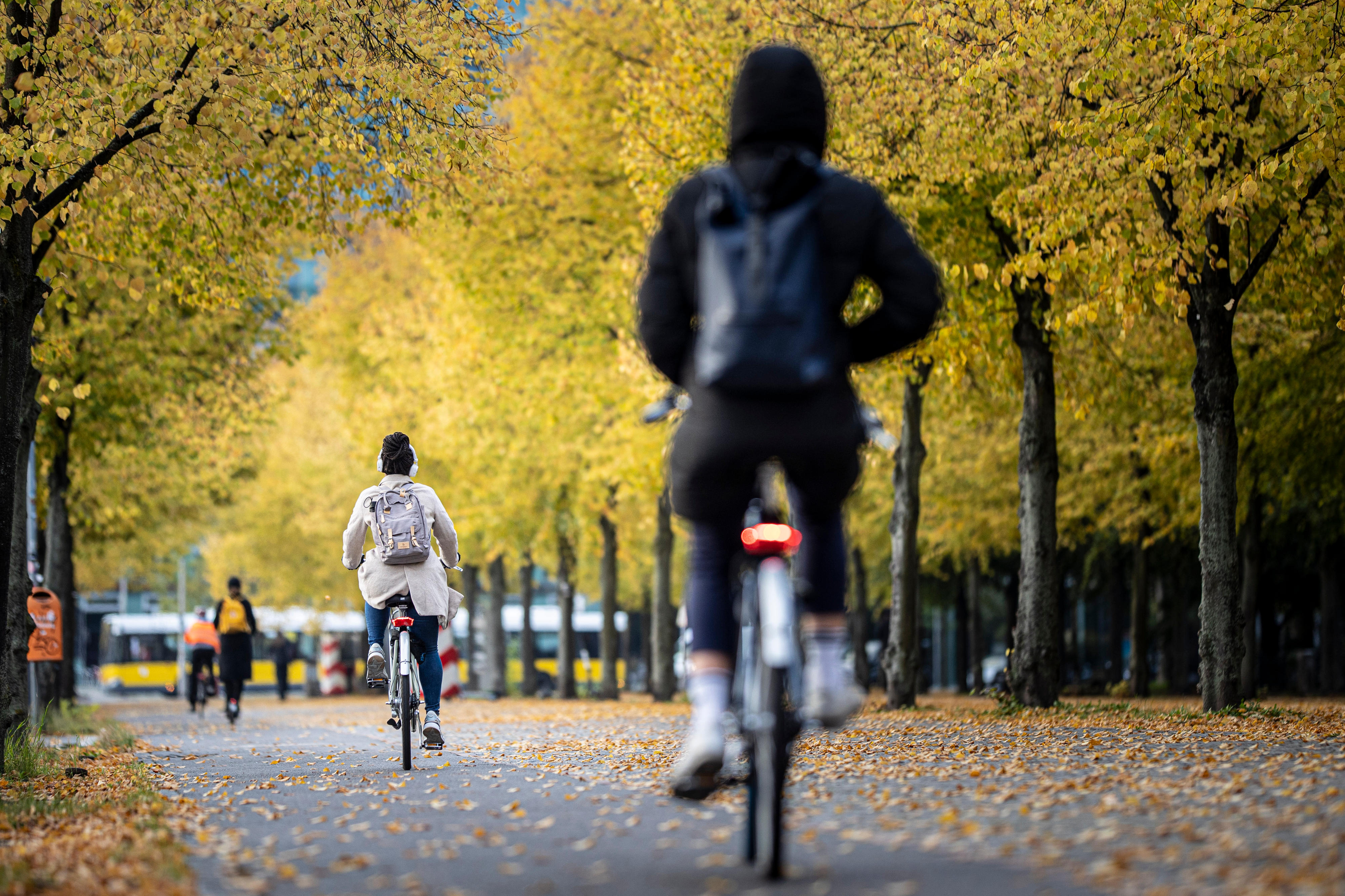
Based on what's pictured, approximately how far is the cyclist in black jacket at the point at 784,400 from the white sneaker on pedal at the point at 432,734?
18.0 ft

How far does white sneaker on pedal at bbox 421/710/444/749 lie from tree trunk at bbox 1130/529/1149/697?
19507 millimetres

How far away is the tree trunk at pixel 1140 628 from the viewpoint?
27688 mm

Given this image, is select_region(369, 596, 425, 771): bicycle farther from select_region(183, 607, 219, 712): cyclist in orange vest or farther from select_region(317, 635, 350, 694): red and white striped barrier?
select_region(317, 635, 350, 694): red and white striped barrier

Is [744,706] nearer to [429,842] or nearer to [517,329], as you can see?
[429,842]

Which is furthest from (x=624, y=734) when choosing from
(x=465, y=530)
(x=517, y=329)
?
(x=465, y=530)

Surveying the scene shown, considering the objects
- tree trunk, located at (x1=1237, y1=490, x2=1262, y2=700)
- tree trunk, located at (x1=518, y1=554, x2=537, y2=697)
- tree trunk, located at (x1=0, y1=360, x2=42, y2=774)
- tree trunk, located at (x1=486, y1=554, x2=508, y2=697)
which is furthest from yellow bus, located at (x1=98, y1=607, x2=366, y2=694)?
tree trunk, located at (x1=0, y1=360, x2=42, y2=774)

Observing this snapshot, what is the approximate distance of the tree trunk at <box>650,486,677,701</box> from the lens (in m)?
27.0

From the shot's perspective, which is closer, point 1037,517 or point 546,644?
point 1037,517

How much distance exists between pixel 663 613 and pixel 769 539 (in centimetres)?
2280

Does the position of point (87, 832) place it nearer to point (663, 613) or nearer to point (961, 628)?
point (663, 613)

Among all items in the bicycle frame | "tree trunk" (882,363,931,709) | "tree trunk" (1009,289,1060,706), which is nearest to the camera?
the bicycle frame

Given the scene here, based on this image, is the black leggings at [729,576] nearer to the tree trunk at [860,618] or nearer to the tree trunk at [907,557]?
the tree trunk at [907,557]

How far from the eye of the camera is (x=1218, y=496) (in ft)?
43.5

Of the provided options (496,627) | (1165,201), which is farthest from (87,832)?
(496,627)
